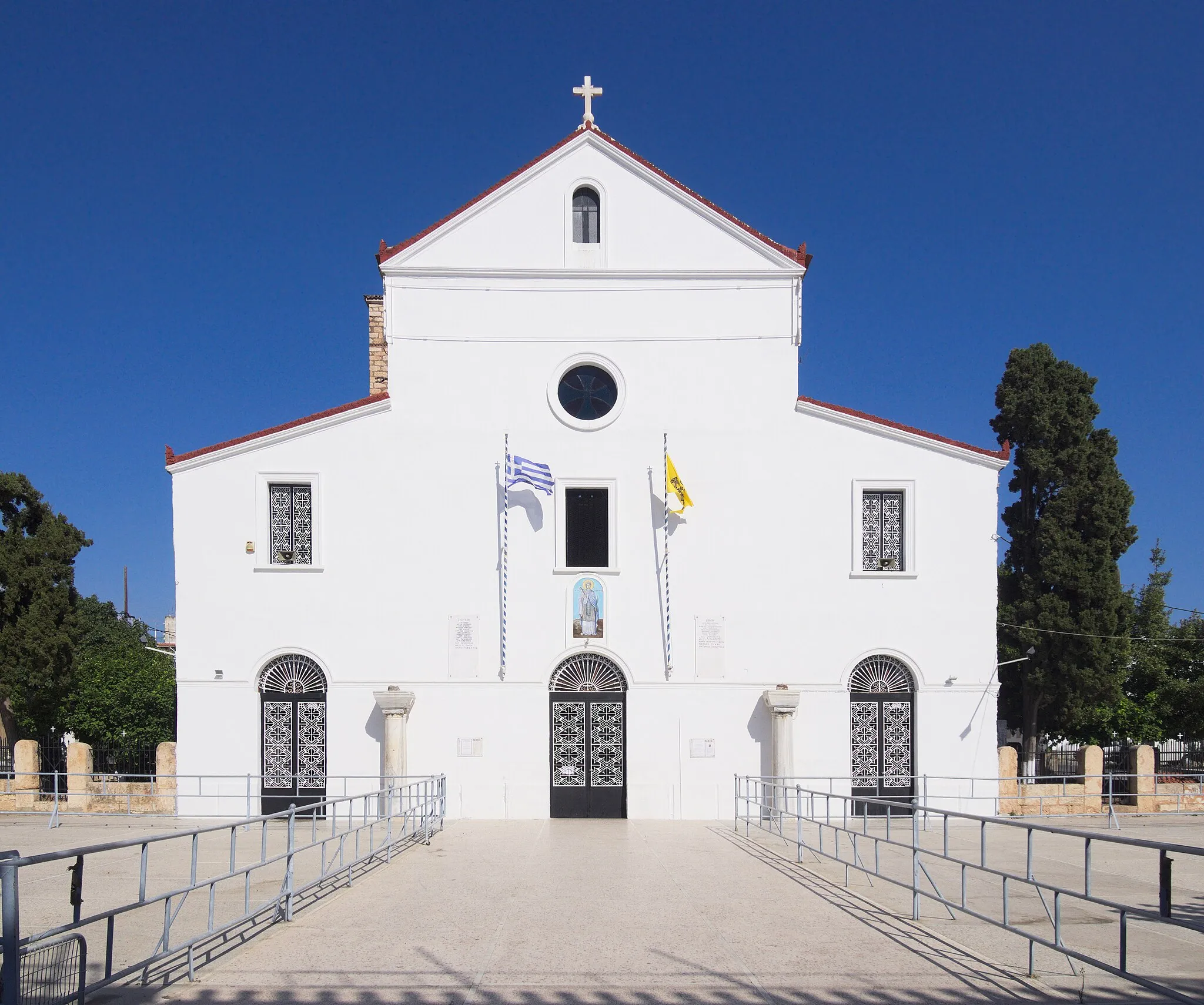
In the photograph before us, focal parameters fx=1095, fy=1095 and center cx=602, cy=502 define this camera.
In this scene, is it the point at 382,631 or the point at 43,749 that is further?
the point at 43,749

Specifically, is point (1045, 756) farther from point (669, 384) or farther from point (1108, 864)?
point (669, 384)

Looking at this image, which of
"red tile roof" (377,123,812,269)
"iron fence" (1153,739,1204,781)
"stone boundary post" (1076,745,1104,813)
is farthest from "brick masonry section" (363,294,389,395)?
"iron fence" (1153,739,1204,781)

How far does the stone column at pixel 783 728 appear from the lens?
62.6 ft

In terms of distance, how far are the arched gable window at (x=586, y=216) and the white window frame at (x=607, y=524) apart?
4653 mm

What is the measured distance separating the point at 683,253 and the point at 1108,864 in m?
12.5

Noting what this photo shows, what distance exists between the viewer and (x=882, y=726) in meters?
20.0

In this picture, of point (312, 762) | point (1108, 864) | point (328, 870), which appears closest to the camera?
point (328, 870)

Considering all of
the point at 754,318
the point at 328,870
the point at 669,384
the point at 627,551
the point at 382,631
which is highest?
the point at 754,318

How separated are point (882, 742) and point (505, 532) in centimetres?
786

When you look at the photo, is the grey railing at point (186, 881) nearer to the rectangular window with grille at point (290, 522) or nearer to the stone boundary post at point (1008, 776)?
the rectangular window with grille at point (290, 522)

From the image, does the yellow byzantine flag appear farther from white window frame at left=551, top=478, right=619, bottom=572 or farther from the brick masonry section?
the brick masonry section

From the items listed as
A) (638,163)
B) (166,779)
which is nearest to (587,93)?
(638,163)

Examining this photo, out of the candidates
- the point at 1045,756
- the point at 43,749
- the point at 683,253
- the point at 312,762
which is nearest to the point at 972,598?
the point at 683,253

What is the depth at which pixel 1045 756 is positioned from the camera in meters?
27.8
